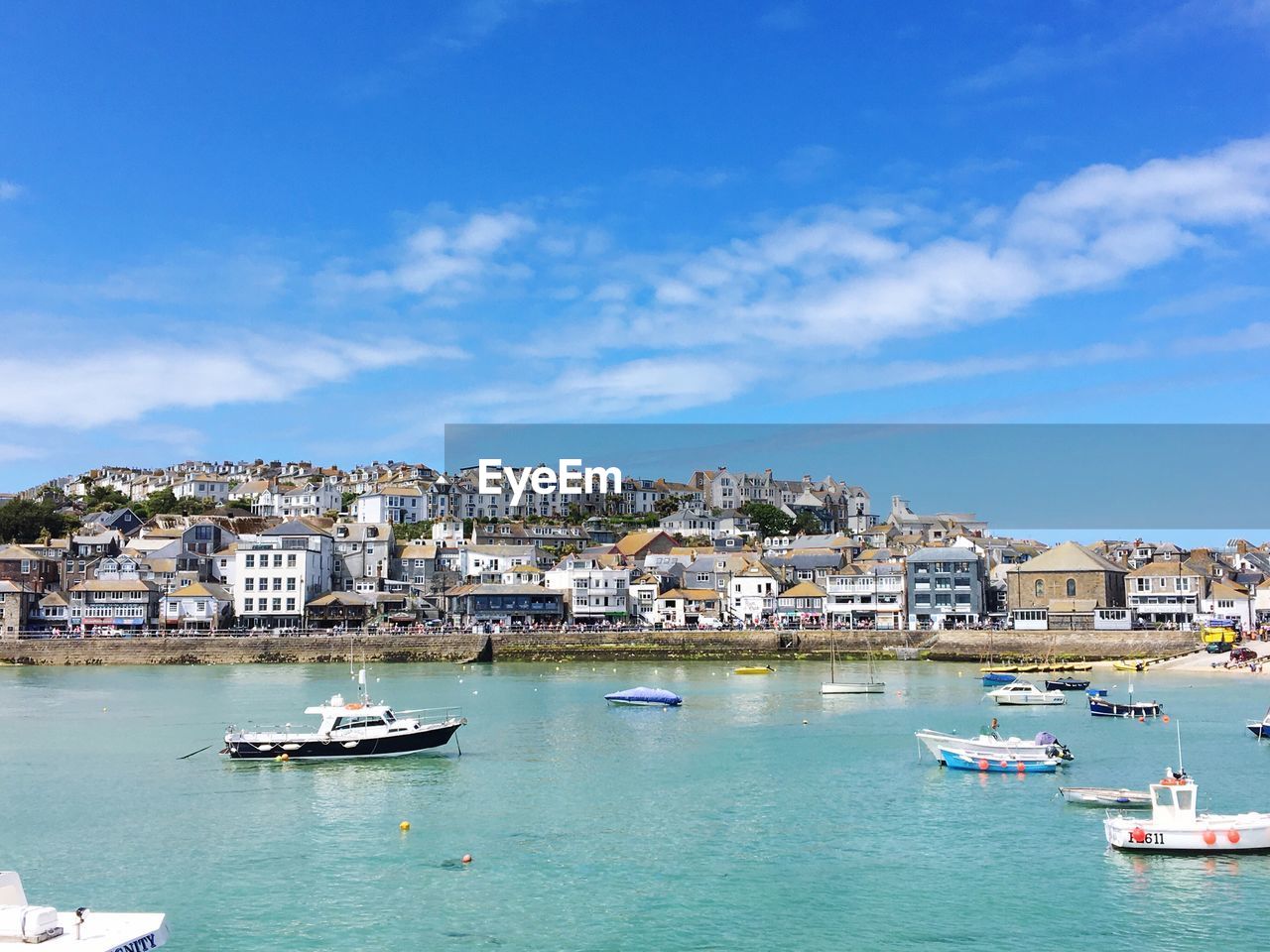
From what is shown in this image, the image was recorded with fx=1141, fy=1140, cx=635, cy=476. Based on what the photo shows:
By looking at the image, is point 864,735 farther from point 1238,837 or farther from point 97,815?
point 97,815

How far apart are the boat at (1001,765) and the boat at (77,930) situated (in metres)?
23.8

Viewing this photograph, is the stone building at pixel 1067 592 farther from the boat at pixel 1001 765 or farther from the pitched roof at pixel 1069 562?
the boat at pixel 1001 765

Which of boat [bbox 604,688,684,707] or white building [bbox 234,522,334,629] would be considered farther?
white building [bbox 234,522,334,629]

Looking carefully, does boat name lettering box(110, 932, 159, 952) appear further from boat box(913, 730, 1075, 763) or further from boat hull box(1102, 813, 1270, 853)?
boat box(913, 730, 1075, 763)

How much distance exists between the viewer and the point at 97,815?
1081 inches

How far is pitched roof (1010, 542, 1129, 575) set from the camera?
8419 cm

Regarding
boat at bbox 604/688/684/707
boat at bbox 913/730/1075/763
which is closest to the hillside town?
boat at bbox 604/688/684/707

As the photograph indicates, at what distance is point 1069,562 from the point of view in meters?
84.9

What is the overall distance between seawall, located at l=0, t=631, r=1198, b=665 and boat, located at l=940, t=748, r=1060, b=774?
1743 inches

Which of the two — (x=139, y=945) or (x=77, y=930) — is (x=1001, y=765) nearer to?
(x=139, y=945)

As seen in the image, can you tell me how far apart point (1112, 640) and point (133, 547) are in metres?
79.5

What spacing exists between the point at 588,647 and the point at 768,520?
181 ft

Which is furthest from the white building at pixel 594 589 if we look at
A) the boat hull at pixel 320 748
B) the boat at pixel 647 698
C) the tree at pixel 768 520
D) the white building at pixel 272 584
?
the boat hull at pixel 320 748

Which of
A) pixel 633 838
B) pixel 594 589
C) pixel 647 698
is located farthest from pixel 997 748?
→ pixel 594 589
